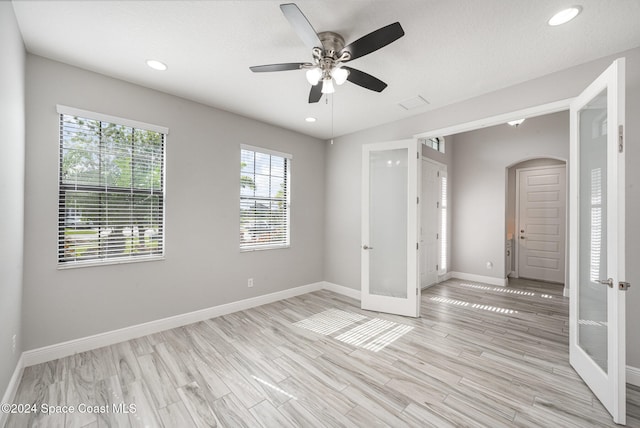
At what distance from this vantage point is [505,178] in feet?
16.7

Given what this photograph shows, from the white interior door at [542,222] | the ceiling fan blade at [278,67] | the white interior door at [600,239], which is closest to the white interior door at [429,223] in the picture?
the white interior door at [542,222]

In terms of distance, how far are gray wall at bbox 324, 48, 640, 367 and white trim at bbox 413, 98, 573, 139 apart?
0.17 ft

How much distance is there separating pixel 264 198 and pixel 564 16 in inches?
145

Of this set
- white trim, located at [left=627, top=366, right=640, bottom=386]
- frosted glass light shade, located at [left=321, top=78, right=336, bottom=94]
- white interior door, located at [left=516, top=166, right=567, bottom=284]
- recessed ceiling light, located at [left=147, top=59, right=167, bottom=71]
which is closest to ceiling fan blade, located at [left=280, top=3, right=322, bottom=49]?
frosted glass light shade, located at [left=321, top=78, right=336, bottom=94]

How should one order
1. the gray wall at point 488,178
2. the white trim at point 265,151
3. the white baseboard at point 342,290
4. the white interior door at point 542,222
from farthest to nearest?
the white interior door at point 542,222, the gray wall at point 488,178, the white baseboard at point 342,290, the white trim at point 265,151

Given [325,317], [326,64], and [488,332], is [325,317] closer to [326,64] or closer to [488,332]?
[488,332]

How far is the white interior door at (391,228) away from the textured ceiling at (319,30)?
0.98 meters

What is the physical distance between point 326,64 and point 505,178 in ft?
15.6

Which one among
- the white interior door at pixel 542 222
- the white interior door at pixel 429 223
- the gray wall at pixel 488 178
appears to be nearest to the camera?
the gray wall at pixel 488 178

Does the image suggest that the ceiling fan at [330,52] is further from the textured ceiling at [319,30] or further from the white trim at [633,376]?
the white trim at [633,376]

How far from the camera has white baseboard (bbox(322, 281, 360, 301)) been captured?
4462 millimetres

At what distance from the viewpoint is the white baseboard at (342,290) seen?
446cm

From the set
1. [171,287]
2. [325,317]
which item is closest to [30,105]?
[171,287]

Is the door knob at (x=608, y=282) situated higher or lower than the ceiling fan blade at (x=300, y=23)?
lower
